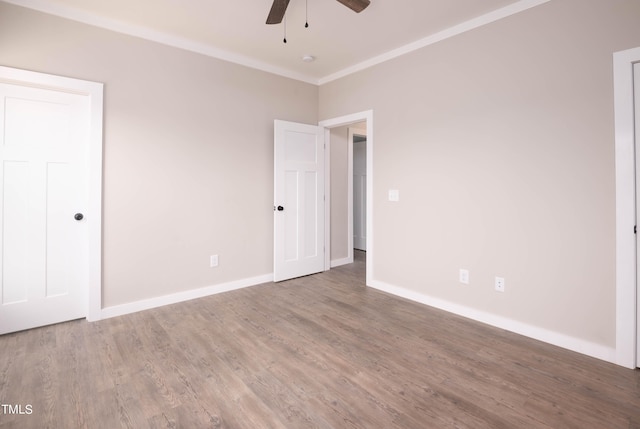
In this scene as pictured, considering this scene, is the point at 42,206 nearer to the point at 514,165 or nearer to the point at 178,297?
the point at 178,297

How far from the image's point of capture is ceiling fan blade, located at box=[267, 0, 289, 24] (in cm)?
219

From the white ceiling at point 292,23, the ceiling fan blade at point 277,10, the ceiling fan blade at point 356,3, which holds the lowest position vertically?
the ceiling fan blade at point 277,10

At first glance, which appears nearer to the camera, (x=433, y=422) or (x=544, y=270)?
(x=433, y=422)

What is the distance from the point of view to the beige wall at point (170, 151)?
2764 mm

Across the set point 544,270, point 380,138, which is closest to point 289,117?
point 380,138

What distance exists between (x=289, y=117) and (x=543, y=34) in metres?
2.71

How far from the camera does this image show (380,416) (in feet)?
5.46

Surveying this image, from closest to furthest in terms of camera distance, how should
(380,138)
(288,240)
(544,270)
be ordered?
(544,270) → (380,138) → (288,240)

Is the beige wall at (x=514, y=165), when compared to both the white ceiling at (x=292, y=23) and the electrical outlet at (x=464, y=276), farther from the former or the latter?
the white ceiling at (x=292, y=23)

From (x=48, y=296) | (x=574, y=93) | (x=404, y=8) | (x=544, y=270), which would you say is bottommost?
(x=48, y=296)

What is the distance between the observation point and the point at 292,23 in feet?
9.57

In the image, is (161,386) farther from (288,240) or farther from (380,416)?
(288,240)

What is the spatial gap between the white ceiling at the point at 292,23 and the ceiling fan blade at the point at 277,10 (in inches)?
12.7

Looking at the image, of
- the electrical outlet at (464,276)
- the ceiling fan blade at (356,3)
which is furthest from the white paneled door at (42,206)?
the electrical outlet at (464,276)
